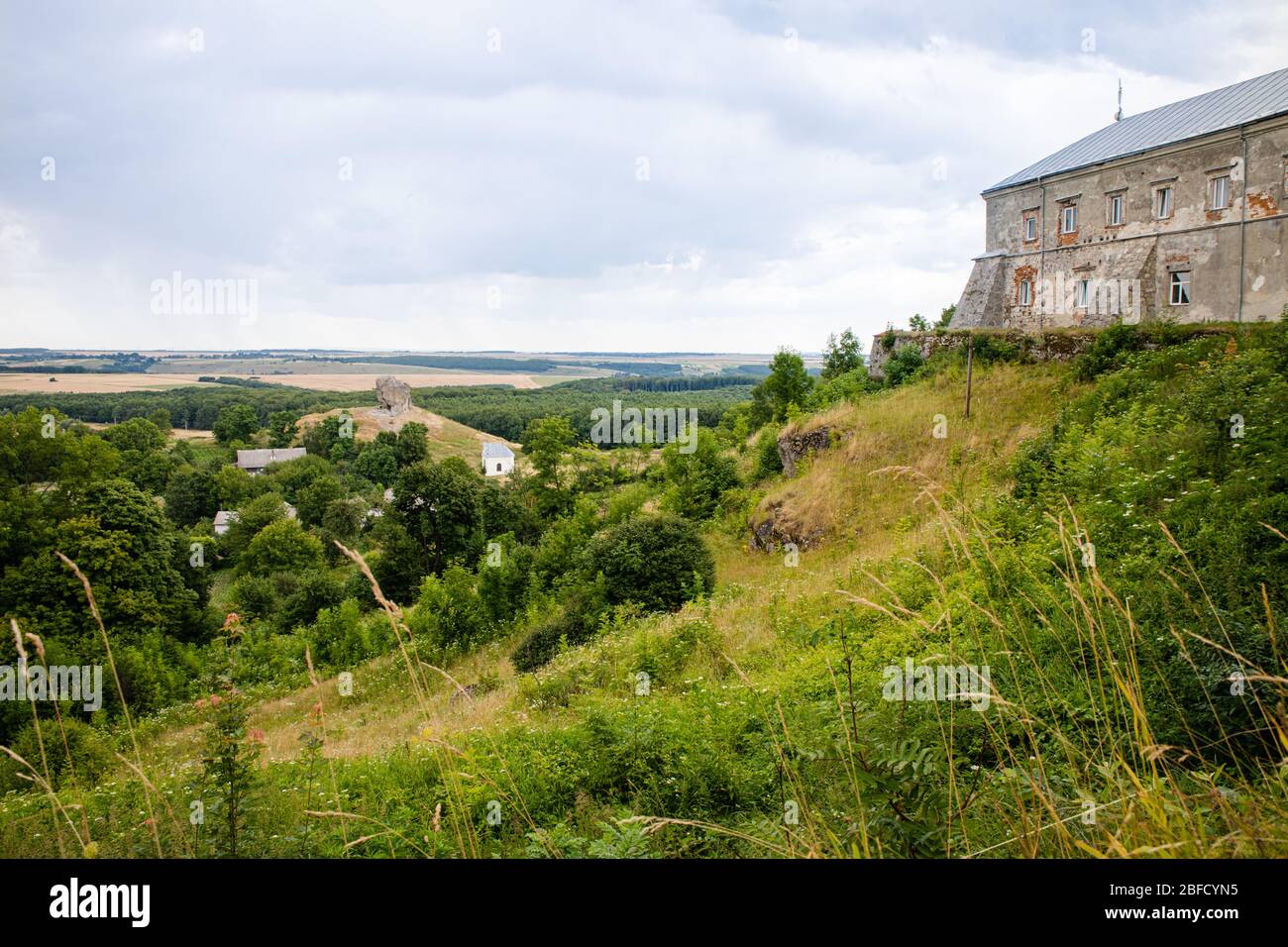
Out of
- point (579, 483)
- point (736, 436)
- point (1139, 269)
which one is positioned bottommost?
point (579, 483)

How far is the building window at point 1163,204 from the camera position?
21.9 metres

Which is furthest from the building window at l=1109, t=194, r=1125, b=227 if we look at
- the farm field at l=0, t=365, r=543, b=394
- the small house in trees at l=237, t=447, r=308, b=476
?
the small house in trees at l=237, t=447, r=308, b=476

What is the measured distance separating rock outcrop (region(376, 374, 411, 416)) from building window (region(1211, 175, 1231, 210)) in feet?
342

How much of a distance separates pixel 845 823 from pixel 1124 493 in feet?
24.3

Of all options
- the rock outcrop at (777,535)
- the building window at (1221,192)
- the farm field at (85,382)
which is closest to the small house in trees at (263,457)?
the farm field at (85,382)

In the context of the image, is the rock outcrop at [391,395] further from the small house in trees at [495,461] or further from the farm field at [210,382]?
the small house in trees at [495,461]

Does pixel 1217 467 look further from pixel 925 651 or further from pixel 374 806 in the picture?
pixel 374 806

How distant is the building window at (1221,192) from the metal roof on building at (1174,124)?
1.35m

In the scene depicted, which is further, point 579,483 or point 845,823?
point 579,483

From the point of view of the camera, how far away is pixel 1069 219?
2538 centimetres

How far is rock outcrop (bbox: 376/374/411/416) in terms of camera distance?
A: 4375 inches

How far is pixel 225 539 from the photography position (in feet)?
168
